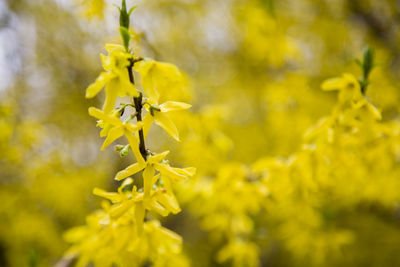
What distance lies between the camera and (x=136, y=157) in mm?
864

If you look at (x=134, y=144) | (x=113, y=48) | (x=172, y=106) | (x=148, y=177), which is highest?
(x=113, y=48)

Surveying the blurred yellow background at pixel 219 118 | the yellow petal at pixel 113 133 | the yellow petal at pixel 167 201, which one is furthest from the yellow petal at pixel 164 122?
the blurred yellow background at pixel 219 118

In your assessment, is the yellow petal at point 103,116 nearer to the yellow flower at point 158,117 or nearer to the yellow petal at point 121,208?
the yellow flower at point 158,117

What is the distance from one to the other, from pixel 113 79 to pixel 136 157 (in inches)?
9.4

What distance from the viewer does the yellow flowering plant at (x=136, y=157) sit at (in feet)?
2.66

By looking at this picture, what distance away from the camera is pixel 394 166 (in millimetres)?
1886

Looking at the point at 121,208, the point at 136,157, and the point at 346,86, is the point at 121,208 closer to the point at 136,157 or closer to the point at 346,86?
the point at 136,157

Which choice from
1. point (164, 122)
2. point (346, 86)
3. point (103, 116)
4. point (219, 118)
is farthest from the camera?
point (219, 118)

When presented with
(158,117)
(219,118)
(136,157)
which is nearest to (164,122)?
(158,117)

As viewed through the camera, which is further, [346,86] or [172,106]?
[346,86]

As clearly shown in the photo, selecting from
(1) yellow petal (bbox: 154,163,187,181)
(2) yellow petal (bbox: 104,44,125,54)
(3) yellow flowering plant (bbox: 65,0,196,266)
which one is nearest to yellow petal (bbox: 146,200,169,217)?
(3) yellow flowering plant (bbox: 65,0,196,266)

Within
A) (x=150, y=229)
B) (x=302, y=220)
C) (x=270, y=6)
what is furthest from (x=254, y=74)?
(x=150, y=229)

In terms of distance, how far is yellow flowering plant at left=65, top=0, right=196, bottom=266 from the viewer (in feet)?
2.66

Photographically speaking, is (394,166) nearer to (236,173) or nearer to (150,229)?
(236,173)
